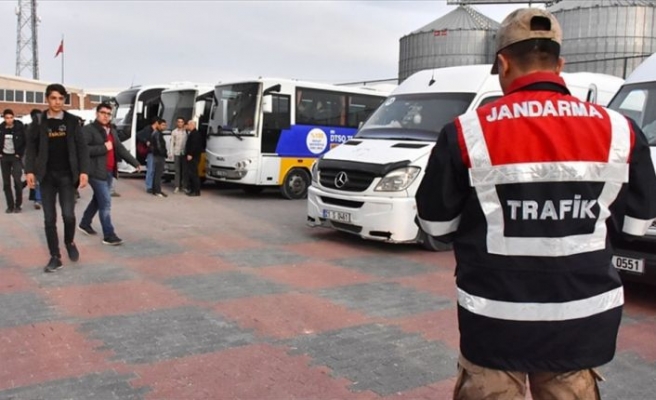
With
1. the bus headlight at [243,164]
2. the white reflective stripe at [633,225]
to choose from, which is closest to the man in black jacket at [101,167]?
the bus headlight at [243,164]

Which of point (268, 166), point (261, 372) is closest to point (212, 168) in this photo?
point (268, 166)

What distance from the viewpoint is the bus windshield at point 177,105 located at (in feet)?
56.1

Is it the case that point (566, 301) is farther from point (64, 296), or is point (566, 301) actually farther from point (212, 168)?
point (212, 168)

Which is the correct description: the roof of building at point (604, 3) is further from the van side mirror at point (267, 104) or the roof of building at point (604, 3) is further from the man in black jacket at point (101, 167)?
the man in black jacket at point (101, 167)

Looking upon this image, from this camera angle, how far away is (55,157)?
6703 mm

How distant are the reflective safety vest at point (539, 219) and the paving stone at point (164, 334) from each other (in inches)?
116

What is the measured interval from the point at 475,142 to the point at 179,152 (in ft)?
45.6

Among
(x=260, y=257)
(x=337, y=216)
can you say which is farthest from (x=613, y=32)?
(x=260, y=257)

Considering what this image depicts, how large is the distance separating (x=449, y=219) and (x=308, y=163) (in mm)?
13026

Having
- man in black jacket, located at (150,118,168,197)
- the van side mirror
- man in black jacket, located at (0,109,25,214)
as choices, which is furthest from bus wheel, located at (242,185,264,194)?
man in black jacket, located at (0,109,25,214)

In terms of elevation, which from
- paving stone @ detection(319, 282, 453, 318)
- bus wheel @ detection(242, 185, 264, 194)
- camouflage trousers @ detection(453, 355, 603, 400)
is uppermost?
camouflage trousers @ detection(453, 355, 603, 400)

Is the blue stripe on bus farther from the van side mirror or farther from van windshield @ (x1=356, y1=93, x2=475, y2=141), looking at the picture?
van windshield @ (x1=356, y1=93, x2=475, y2=141)

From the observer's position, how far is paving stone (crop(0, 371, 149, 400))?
12.3 ft

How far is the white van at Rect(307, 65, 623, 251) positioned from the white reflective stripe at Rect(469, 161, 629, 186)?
567 centimetres
